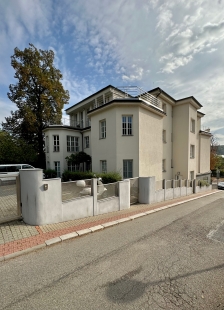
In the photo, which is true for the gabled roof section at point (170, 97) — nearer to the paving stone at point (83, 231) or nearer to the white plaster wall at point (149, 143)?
the white plaster wall at point (149, 143)

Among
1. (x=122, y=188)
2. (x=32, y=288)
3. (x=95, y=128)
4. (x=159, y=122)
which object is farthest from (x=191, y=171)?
(x=32, y=288)

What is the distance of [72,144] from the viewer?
742 inches

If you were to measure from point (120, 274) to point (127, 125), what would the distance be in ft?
33.6

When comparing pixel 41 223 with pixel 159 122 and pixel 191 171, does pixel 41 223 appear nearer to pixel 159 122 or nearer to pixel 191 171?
pixel 159 122

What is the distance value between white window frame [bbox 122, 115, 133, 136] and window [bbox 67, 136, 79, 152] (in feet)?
29.6

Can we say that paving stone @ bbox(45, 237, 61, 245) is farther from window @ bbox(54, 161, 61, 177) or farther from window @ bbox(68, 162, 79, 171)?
window @ bbox(54, 161, 61, 177)

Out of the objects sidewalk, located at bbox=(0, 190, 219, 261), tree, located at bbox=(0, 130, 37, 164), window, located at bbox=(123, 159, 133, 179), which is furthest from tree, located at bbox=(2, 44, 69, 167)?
sidewalk, located at bbox=(0, 190, 219, 261)

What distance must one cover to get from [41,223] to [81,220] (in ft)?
4.50

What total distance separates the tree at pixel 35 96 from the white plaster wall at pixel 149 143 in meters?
14.6

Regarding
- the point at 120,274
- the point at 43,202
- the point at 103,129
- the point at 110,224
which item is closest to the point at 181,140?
the point at 103,129

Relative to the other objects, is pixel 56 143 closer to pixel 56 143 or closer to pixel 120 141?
pixel 56 143

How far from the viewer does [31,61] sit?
2005cm

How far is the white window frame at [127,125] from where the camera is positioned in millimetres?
11961

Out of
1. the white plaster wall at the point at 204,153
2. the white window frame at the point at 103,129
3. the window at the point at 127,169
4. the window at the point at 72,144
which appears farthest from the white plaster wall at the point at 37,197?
the white plaster wall at the point at 204,153
